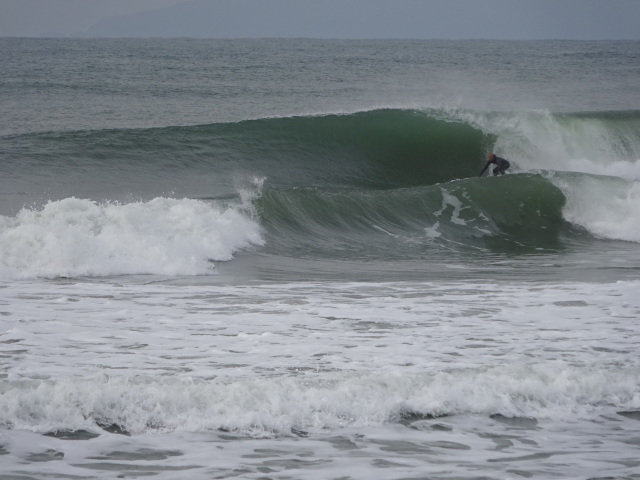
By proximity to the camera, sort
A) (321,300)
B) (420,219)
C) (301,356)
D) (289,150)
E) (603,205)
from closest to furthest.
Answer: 1. (301,356)
2. (321,300)
3. (420,219)
4. (603,205)
5. (289,150)

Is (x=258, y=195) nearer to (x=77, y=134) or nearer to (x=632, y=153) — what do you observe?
(x=77, y=134)

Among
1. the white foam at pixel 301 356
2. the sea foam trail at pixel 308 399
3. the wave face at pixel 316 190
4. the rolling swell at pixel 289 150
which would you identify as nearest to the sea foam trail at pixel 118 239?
the wave face at pixel 316 190

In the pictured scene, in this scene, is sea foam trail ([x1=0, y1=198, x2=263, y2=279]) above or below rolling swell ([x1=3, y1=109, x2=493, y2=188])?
below

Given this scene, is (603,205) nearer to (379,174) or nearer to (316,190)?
(379,174)

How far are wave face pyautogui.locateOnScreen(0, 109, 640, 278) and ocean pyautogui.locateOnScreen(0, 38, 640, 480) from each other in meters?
0.06

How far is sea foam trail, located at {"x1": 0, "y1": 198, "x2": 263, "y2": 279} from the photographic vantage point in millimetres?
10031

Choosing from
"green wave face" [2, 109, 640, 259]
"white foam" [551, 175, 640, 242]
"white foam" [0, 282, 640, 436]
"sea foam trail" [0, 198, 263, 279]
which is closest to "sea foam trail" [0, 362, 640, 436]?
"white foam" [0, 282, 640, 436]

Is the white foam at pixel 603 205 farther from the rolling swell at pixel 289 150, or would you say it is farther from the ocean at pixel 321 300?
the rolling swell at pixel 289 150

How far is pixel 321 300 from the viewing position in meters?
8.78

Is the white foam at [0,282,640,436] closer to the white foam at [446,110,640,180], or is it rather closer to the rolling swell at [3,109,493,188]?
the rolling swell at [3,109,493,188]

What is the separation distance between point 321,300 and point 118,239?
11.2ft

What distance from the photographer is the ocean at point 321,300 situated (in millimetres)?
5363

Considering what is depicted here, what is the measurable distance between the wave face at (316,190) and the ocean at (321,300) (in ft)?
0.19

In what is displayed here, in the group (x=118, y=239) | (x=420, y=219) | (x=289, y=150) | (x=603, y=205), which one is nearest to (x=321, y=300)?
(x=118, y=239)
